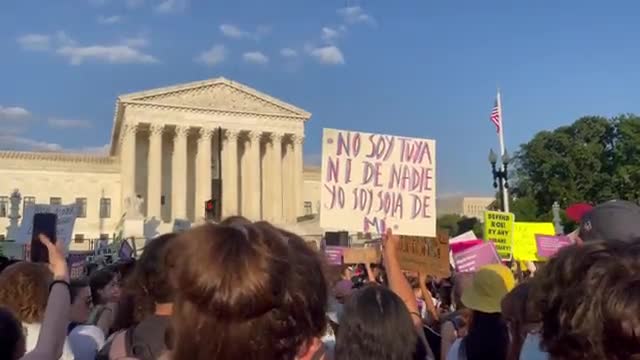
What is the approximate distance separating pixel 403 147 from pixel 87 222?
69.5 m

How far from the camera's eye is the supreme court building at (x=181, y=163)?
225 feet

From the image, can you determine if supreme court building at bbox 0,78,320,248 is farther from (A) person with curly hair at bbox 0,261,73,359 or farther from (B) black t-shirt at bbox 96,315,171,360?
(B) black t-shirt at bbox 96,315,171,360

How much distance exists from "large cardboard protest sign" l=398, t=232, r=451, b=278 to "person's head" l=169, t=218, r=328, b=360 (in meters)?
5.37

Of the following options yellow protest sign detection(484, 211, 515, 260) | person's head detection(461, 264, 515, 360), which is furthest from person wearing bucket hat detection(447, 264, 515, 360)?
yellow protest sign detection(484, 211, 515, 260)

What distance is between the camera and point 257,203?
232ft

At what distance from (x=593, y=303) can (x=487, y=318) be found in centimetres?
255

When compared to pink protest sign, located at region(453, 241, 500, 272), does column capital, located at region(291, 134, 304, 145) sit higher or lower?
higher

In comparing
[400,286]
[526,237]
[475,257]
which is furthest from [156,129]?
[400,286]

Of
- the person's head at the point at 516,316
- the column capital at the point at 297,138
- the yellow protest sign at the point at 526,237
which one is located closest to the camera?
the person's head at the point at 516,316

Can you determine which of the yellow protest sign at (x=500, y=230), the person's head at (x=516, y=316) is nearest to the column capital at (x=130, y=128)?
the yellow protest sign at (x=500, y=230)

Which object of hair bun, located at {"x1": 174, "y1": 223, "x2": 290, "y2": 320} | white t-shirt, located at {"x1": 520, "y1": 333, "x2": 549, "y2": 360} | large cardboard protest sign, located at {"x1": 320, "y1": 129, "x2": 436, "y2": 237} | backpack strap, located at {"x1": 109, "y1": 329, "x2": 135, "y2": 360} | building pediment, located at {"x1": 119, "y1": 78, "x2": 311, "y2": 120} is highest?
building pediment, located at {"x1": 119, "y1": 78, "x2": 311, "y2": 120}

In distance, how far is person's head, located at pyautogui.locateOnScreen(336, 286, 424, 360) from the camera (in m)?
3.44

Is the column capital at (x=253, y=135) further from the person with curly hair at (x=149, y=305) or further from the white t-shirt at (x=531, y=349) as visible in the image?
the white t-shirt at (x=531, y=349)

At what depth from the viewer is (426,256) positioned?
720 centimetres
